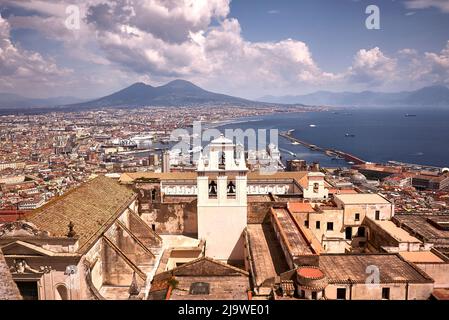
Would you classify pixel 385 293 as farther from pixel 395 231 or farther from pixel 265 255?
pixel 395 231

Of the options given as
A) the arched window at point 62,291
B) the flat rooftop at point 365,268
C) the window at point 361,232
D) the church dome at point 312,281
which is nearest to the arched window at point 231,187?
the flat rooftop at point 365,268

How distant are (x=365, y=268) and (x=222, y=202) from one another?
7.05m

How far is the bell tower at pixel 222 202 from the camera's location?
16.9 metres

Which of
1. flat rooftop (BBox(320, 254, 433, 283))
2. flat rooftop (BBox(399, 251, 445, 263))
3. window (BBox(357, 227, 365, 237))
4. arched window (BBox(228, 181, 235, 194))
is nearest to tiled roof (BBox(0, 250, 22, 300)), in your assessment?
flat rooftop (BBox(320, 254, 433, 283))

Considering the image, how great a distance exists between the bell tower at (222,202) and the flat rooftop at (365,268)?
4.78 meters

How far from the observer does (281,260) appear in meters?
14.4

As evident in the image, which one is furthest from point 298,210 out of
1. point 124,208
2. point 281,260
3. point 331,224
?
point 124,208

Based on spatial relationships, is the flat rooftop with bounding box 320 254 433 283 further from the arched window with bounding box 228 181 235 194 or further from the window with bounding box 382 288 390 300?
the arched window with bounding box 228 181 235 194

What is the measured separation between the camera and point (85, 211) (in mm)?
14422

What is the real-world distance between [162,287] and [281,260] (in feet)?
15.8

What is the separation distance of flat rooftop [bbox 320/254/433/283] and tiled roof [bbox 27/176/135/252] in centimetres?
851

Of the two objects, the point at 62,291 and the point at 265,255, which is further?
the point at 265,255

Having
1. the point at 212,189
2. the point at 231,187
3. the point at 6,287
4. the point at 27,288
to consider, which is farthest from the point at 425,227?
the point at 6,287

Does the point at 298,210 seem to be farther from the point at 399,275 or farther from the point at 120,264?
the point at 120,264
